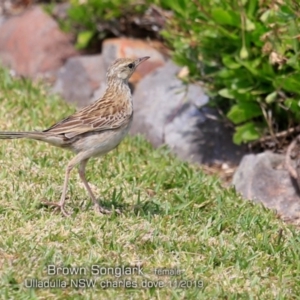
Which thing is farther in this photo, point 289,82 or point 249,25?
point 249,25

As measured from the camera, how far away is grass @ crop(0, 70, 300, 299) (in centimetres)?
614

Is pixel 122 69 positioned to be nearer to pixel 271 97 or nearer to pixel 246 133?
pixel 271 97

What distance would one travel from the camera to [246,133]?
30.9ft

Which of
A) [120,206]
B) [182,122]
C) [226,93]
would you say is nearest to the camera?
[120,206]

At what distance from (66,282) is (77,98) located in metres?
6.44

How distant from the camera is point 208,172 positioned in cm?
987

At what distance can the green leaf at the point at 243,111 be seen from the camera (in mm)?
9250

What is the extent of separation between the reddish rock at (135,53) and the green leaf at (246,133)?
2.84 metres

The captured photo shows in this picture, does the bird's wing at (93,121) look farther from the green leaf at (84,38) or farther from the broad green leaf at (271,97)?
the green leaf at (84,38)

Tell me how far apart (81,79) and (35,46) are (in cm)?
132

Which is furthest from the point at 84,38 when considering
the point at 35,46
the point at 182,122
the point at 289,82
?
the point at 289,82

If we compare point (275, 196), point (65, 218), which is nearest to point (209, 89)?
point (275, 196)

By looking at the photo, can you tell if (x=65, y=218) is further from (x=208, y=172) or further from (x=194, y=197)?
(x=208, y=172)

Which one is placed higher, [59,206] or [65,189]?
[65,189]
